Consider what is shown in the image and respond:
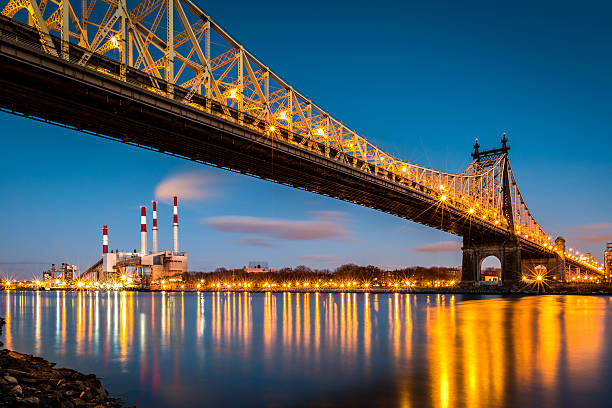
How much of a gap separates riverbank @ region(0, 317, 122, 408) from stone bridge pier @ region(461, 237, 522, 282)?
226 ft

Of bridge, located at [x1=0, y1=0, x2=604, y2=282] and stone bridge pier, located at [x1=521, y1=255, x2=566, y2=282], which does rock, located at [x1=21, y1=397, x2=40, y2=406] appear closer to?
bridge, located at [x1=0, y1=0, x2=604, y2=282]

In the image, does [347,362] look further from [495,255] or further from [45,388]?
[495,255]

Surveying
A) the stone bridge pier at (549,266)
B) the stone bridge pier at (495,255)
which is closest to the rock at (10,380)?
the stone bridge pier at (495,255)

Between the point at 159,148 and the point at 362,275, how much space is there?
127893mm

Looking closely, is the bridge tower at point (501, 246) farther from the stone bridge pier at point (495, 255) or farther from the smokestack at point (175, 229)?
the smokestack at point (175, 229)

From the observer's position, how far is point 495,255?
73.4 m

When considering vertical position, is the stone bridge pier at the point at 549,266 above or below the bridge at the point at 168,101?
below

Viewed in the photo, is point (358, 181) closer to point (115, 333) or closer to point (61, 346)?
point (115, 333)

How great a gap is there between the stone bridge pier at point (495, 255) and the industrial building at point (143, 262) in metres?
86.7

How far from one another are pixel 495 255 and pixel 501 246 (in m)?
1.71

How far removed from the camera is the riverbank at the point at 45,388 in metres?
9.11

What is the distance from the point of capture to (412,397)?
11.3 metres

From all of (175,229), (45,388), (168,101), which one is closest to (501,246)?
(168,101)

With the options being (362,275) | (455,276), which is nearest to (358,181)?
(362,275)
